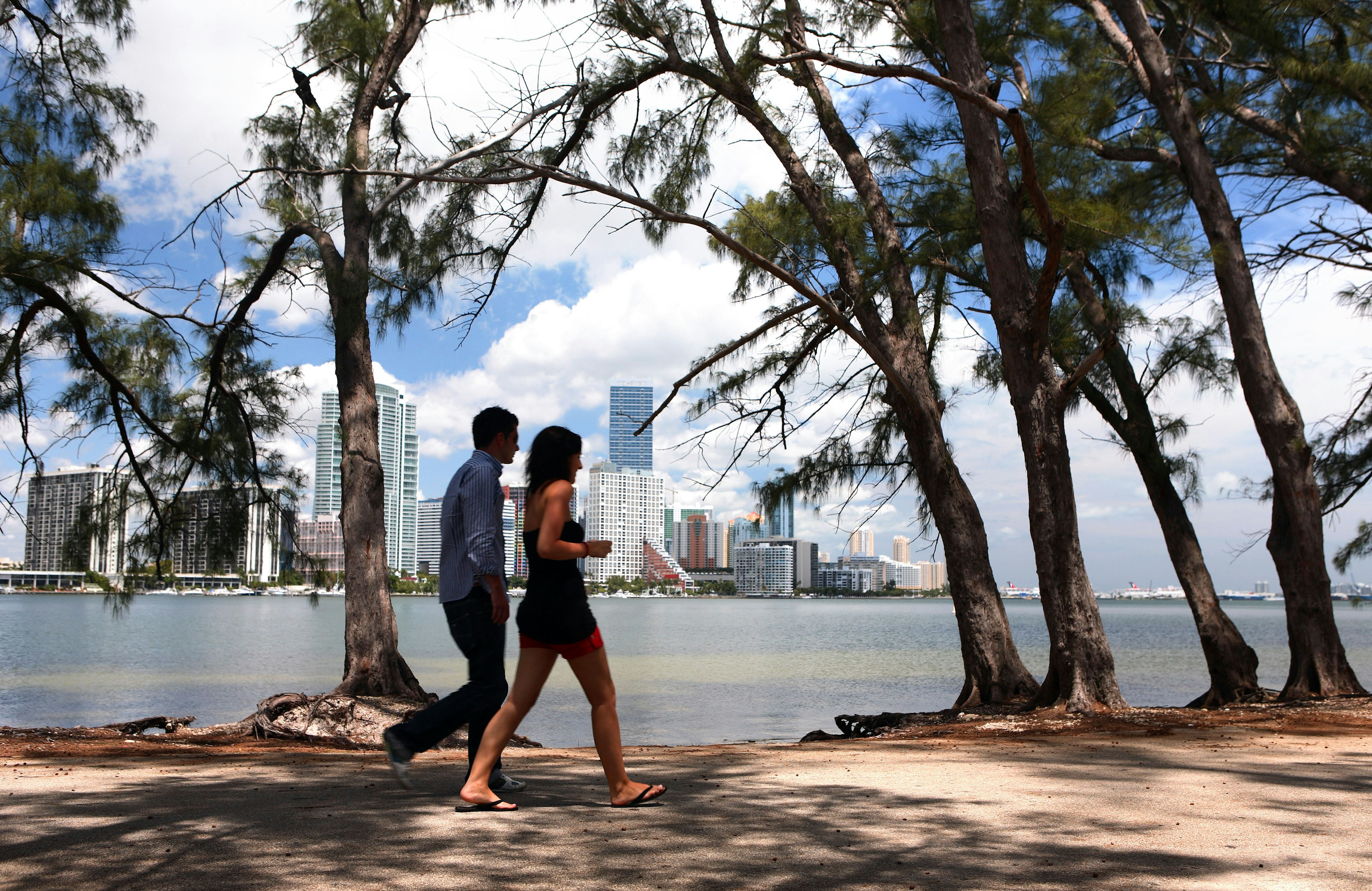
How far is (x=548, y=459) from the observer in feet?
12.0

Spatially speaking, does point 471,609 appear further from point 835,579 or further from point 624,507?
point 835,579

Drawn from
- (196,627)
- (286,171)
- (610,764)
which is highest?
(286,171)

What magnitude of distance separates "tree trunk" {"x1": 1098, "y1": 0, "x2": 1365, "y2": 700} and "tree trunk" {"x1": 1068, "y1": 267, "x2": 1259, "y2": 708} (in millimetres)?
681

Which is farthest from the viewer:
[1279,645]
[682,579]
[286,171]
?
[682,579]

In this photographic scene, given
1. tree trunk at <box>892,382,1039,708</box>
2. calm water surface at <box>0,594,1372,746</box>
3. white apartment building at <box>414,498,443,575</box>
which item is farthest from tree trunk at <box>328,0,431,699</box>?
white apartment building at <box>414,498,443,575</box>

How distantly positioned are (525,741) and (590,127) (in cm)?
535

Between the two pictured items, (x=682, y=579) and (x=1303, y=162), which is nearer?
(x=1303, y=162)

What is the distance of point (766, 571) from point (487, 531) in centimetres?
7518

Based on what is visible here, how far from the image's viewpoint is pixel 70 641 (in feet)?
104

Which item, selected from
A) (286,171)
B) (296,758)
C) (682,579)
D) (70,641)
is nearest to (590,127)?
(286,171)

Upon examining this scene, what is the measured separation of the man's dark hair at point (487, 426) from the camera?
A: 155 inches

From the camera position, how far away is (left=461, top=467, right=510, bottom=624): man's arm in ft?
12.1

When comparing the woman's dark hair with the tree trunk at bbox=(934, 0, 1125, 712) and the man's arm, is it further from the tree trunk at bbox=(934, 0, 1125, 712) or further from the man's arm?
the tree trunk at bbox=(934, 0, 1125, 712)

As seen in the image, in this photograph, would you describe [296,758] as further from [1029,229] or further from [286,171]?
[1029,229]
